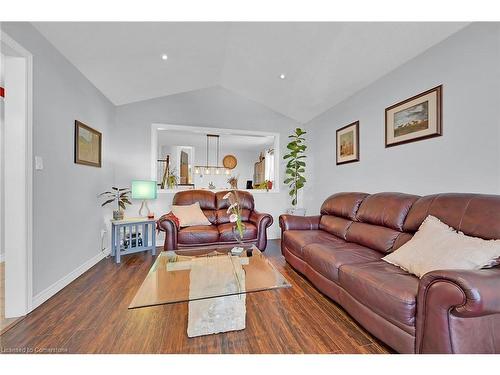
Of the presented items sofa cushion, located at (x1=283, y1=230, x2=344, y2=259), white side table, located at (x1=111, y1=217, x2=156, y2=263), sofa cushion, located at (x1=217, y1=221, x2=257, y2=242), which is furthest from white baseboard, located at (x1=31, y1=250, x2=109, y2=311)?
sofa cushion, located at (x1=283, y1=230, x2=344, y2=259)

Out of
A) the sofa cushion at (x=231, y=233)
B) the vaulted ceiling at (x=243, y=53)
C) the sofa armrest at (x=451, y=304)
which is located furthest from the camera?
the sofa cushion at (x=231, y=233)

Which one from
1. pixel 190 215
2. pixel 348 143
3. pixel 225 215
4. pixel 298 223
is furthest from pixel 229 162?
pixel 298 223

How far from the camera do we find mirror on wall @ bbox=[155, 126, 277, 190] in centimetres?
648

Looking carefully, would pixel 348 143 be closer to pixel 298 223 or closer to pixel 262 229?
pixel 298 223

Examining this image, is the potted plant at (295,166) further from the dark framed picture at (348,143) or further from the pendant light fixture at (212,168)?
the pendant light fixture at (212,168)

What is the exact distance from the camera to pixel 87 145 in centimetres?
285

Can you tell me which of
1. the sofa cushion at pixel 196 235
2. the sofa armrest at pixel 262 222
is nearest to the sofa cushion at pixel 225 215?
the sofa armrest at pixel 262 222

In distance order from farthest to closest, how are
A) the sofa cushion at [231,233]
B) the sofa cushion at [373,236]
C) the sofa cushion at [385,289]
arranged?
the sofa cushion at [231,233] → the sofa cushion at [373,236] → the sofa cushion at [385,289]

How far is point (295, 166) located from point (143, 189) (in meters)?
2.81

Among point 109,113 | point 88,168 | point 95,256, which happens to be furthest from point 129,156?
point 95,256

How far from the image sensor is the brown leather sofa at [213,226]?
3086 mm

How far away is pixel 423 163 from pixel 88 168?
13.2ft

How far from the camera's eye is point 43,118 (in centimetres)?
203

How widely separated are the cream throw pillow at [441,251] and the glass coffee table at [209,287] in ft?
2.98
